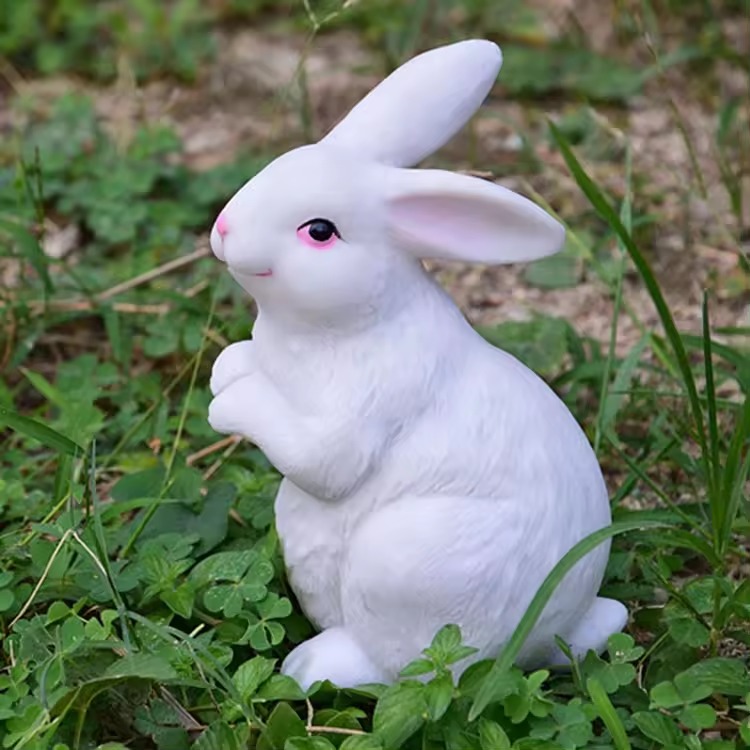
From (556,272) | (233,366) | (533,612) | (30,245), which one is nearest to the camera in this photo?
(533,612)

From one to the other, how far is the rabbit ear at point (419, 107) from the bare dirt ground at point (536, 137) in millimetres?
1106

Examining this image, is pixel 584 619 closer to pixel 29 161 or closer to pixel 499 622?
pixel 499 622

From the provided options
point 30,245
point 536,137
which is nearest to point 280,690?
point 30,245

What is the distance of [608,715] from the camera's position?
202 cm

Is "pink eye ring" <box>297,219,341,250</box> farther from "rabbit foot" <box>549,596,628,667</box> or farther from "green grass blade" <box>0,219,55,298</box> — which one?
"green grass blade" <box>0,219,55,298</box>

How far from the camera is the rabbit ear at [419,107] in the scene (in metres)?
2.05

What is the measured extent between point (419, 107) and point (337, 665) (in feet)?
2.56

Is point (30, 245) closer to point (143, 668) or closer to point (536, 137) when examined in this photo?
point (143, 668)

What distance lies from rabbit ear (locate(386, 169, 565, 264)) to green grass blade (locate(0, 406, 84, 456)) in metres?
0.67

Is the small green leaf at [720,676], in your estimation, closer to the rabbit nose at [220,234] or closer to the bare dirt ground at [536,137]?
the rabbit nose at [220,234]

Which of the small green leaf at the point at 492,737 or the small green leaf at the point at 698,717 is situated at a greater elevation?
the small green leaf at the point at 492,737

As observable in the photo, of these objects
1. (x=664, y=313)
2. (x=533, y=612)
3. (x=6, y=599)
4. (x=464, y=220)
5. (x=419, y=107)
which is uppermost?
(x=419, y=107)

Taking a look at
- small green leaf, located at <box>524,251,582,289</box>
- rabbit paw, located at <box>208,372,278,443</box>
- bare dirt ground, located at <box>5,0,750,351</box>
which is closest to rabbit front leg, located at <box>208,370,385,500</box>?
rabbit paw, located at <box>208,372,278,443</box>

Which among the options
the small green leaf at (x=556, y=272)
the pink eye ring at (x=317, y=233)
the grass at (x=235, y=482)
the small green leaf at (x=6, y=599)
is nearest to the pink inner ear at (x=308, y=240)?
the pink eye ring at (x=317, y=233)
